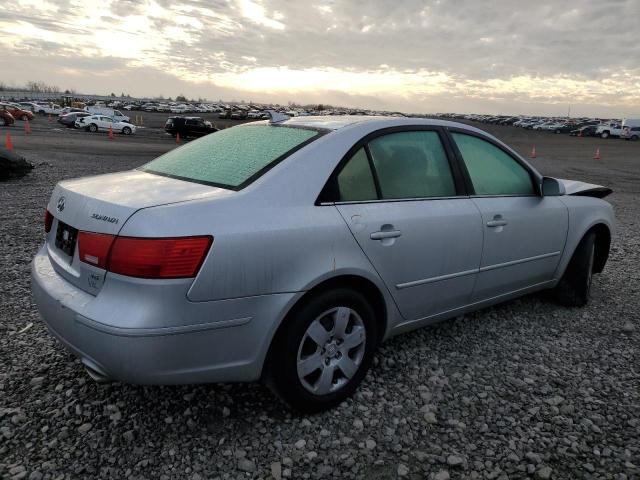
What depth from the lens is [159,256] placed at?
7.23 feet

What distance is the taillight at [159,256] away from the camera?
221cm

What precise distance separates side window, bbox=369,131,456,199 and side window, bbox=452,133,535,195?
10.0 inches

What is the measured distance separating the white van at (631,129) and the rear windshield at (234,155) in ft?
194

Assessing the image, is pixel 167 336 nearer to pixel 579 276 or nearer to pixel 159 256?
pixel 159 256

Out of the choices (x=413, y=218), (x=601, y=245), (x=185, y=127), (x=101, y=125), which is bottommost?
(x=101, y=125)

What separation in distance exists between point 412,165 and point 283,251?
1250mm

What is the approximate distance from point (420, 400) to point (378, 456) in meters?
0.60

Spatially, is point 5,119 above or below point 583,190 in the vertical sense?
below

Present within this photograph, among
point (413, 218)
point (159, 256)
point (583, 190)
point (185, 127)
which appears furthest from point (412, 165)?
point (185, 127)

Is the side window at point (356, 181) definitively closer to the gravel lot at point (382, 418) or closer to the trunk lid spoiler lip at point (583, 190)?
the gravel lot at point (382, 418)

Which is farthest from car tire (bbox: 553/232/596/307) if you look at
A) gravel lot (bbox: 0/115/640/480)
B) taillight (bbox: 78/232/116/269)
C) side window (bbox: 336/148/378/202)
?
taillight (bbox: 78/232/116/269)

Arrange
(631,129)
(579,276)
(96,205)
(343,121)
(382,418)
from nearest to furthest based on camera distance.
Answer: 1. (96,205)
2. (382,418)
3. (343,121)
4. (579,276)
5. (631,129)

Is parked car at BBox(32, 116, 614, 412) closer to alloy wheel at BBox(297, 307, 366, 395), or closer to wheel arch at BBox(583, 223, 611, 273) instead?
alloy wheel at BBox(297, 307, 366, 395)

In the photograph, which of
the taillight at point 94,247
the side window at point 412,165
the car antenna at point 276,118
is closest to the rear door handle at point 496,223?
the side window at point 412,165
